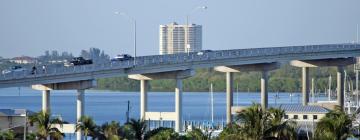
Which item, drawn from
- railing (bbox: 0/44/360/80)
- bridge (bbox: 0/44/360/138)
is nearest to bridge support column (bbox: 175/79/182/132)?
bridge (bbox: 0/44/360/138)

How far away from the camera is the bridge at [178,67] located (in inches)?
4176

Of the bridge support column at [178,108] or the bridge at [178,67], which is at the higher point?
the bridge at [178,67]

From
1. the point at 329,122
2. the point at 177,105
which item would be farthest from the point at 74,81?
the point at 329,122

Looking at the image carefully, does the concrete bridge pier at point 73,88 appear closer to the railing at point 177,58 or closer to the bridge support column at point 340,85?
the railing at point 177,58

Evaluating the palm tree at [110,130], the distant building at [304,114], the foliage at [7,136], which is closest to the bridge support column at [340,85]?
the distant building at [304,114]

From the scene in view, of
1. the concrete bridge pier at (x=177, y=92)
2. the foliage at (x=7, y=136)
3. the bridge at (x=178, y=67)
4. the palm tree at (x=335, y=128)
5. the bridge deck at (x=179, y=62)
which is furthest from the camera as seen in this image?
the concrete bridge pier at (x=177, y=92)

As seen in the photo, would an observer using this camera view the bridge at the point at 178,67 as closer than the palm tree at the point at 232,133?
No

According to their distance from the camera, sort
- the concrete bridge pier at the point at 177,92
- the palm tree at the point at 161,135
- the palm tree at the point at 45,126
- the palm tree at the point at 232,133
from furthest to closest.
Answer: the concrete bridge pier at the point at 177,92 → the palm tree at the point at 45,126 → the palm tree at the point at 161,135 → the palm tree at the point at 232,133

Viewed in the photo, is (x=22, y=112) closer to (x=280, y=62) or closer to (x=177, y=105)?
(x=177, y=105)

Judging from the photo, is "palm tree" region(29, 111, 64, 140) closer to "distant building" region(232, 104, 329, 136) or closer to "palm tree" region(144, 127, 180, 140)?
"palm tree" region(144, 127, 180, 140)

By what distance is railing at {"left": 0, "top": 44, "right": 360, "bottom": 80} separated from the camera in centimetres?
10494

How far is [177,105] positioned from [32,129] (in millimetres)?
31782

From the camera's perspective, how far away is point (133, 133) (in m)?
81.1

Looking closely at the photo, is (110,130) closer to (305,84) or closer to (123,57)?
(123,57)
